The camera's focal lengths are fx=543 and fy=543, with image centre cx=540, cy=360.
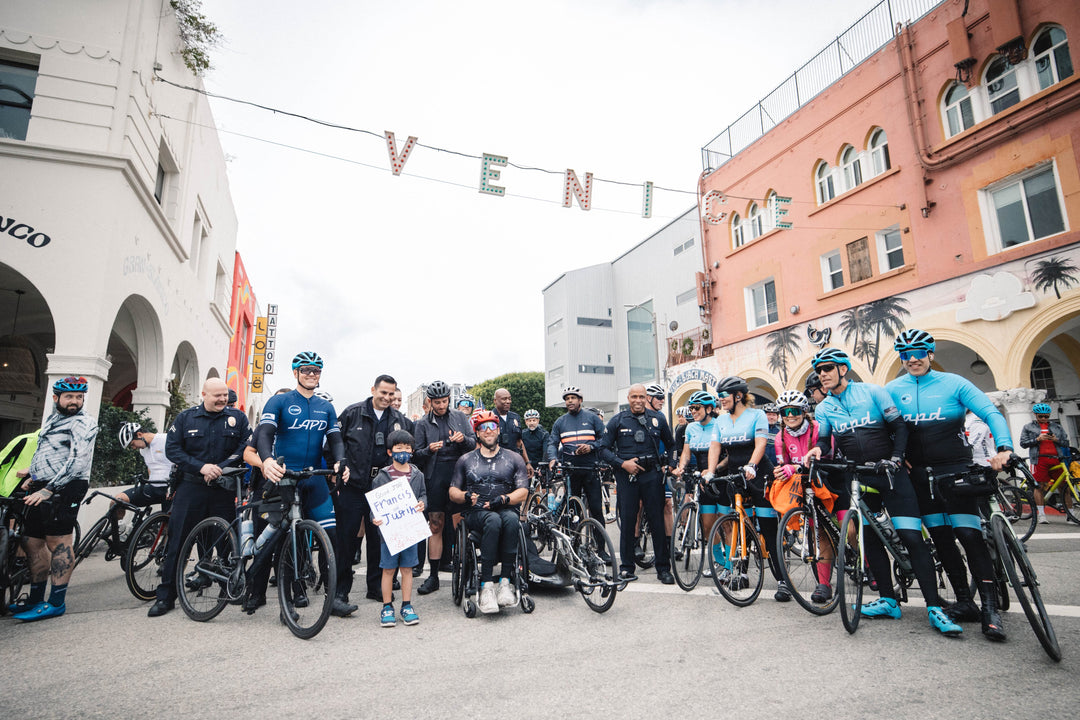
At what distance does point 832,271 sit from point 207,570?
15.6 m

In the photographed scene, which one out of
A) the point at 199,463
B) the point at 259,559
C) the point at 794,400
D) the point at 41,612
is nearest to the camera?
the point at 259,559

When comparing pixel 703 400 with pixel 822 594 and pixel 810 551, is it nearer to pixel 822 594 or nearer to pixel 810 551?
pixel 810 551

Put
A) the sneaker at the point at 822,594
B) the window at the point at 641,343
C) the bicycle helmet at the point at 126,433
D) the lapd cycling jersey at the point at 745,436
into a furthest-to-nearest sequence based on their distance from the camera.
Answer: the window at the point at 641,343 → the bicycle helmet at the point at 126,433 → the lapd cycling jersey at the point at 745,436 → the sneaker at the point at 822,594

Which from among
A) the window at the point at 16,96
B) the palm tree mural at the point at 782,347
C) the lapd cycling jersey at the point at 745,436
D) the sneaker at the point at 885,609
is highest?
the window at the point at 16,96

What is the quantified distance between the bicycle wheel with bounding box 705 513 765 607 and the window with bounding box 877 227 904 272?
37.5 ft

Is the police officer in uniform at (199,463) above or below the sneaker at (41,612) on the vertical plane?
above

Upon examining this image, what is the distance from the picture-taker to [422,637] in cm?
411

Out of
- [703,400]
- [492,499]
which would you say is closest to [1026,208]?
[703,400]

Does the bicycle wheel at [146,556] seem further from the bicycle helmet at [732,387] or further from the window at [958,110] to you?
the window at [958,110]

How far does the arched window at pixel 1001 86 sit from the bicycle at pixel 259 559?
15.1 m

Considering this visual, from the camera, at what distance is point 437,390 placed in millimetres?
6238

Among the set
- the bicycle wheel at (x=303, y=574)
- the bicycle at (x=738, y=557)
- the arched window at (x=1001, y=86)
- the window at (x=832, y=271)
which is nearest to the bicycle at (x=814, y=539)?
the bicycle at (x=738, y=557)

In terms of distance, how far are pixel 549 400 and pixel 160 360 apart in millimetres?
35000

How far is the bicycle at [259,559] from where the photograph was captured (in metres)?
4.28
